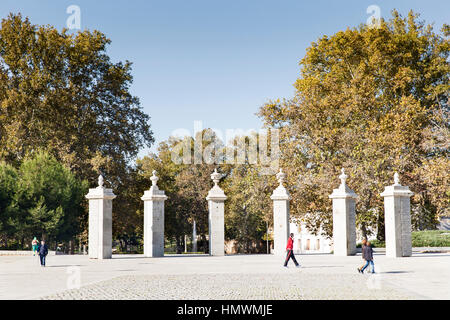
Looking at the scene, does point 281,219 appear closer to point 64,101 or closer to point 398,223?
point 398,223

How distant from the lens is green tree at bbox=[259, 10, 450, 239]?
33969mm

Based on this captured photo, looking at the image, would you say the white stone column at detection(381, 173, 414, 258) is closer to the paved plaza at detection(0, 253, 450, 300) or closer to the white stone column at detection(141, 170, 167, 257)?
the paved plaza at detection(0, 253, 450, 300)

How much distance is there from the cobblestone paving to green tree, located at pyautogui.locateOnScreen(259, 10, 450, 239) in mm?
18000

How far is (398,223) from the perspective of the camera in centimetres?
2506

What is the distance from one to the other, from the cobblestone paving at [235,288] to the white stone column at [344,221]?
33.6ft

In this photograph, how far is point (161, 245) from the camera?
2712 centimetres

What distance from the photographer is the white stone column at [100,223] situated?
26.0 metres

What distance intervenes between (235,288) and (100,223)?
14377mm

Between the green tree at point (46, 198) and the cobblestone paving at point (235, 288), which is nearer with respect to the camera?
the cobblestone paving at point (235, 288)

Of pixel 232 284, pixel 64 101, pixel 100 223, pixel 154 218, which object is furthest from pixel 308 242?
pixel 232 284

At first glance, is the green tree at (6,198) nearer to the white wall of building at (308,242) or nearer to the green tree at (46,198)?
the green tree at (46,198)

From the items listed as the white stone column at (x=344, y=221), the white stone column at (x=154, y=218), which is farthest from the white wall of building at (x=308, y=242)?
the white stone column at (x=154, y=218)

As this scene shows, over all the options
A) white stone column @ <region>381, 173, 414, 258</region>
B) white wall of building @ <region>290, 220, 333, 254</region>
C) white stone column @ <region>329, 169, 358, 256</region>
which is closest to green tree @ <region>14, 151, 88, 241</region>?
white stone column @ <region>329, 169, 358, 256</region>
